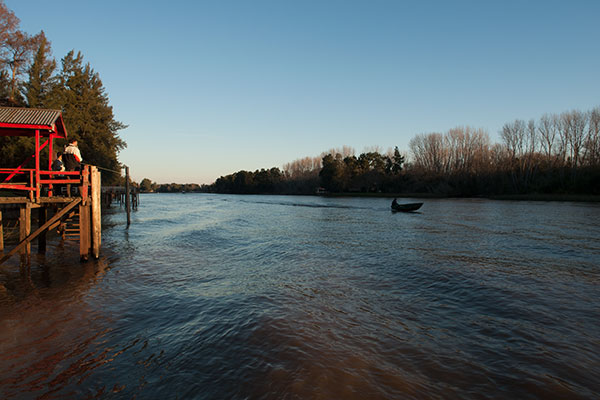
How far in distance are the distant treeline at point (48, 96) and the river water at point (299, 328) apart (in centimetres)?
2855

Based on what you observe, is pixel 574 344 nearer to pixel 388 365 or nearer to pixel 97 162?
pixel 388 365

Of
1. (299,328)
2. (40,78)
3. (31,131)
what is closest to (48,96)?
(40,78)

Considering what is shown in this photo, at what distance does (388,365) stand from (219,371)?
8.27ft

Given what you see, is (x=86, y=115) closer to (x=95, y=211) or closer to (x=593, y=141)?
(x=95, y=211)

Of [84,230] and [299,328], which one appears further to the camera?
[84,230]

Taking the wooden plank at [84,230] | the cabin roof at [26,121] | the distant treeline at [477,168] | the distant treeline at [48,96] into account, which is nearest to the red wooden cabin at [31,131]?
the cabin roof at [26,121]

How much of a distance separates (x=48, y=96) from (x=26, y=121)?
30155mm

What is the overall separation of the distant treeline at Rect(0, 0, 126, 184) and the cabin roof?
23970mm

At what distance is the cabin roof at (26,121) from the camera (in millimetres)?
10055

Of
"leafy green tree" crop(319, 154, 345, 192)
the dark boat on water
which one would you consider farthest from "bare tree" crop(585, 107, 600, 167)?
"leafy green tree" crop(319, 154, 345, 192)

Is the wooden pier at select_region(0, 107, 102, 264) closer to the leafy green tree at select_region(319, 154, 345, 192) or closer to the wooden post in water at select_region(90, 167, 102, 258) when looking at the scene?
the wooden post in water at select_region(90, 167, 102, 258)

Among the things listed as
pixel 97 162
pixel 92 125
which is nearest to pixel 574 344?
pixel 97 162

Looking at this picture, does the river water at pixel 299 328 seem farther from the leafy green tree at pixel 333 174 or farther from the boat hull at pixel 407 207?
the leafy green tree at pixel 333 174

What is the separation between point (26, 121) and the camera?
33.5 ft
